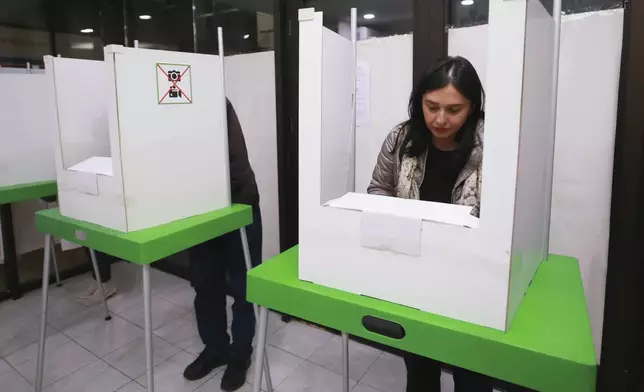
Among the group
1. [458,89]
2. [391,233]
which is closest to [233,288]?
[391,233]

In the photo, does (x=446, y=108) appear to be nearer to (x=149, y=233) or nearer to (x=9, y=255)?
(x=149, y=233)

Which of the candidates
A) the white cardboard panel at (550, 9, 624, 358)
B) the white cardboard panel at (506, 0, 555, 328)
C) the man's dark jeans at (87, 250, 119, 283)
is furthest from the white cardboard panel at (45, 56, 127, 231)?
→ the white cardboard panel at (550, 9, 624, 358)

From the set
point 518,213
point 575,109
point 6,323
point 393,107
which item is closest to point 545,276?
point 518,213

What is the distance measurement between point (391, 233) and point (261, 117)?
62.9 inches

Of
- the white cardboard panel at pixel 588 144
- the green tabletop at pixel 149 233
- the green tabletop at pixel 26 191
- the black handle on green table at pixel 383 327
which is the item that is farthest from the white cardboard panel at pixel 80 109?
the white cardboard panel at pixel 588 144

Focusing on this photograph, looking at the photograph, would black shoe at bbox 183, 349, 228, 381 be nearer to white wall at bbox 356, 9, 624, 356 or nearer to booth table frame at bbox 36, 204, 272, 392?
booth table frame at bbox 36, 204, 272, 392

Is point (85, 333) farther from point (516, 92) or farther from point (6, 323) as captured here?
point (516, 92)

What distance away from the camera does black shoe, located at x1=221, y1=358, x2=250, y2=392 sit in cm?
183

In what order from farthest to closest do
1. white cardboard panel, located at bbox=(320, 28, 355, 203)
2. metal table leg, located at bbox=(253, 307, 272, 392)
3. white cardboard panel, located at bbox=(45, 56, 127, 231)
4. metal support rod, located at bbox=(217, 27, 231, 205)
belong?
metal support rod, located at bbox=(217, 27, 231, 205) < white cardboard panel, located at bbox=(45, 56, 127, 231) < metal table leg, located at bbox=(253, 307, 272, 392) < white cardboard panel, located at bbox=(320, 28, 355, 203)

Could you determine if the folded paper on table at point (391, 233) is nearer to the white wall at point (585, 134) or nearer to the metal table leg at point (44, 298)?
the white wall at point (585, 134)

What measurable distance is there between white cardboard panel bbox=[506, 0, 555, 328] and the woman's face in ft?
0.60

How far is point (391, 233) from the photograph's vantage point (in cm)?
91

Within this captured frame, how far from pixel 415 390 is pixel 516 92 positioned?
0.95 meters

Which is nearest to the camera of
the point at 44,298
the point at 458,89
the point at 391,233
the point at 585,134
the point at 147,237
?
the point at 391,233
